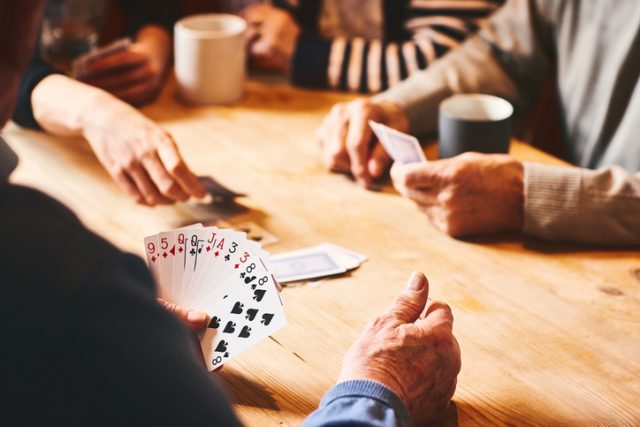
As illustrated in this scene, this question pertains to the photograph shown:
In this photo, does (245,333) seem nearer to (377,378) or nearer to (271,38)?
(377,378)

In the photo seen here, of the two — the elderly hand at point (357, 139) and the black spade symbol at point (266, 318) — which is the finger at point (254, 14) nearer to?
the elderly hand at point (357, 139)

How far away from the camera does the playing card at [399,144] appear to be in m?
1.54

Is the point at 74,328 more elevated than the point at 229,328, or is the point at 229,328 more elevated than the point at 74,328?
the point at 74,328

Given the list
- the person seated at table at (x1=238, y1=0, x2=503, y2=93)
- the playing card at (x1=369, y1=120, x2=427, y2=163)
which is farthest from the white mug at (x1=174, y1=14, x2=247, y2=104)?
the playing card at (x1=369, y1=120, x2=427, y2=163)

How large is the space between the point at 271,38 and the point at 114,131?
69 cm

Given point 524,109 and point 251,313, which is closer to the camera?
point 251,313

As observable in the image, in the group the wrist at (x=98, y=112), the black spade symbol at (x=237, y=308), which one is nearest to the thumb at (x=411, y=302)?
the black spade symbol at (x=237, y=308)

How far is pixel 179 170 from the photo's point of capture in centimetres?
154

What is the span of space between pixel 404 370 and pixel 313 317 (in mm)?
257

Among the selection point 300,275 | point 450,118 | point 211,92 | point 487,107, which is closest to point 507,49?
point 487,107

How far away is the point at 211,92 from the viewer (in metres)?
2.01

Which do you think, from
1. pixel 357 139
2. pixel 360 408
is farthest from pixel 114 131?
pixel 360 408

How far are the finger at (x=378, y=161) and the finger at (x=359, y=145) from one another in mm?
11

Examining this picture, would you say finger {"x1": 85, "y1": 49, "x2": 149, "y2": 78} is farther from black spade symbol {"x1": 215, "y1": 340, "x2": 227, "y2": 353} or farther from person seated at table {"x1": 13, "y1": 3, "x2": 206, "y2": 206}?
black spade symbol {"x1": 215, "y1": 340, "x2": 227, "y2": 353}
